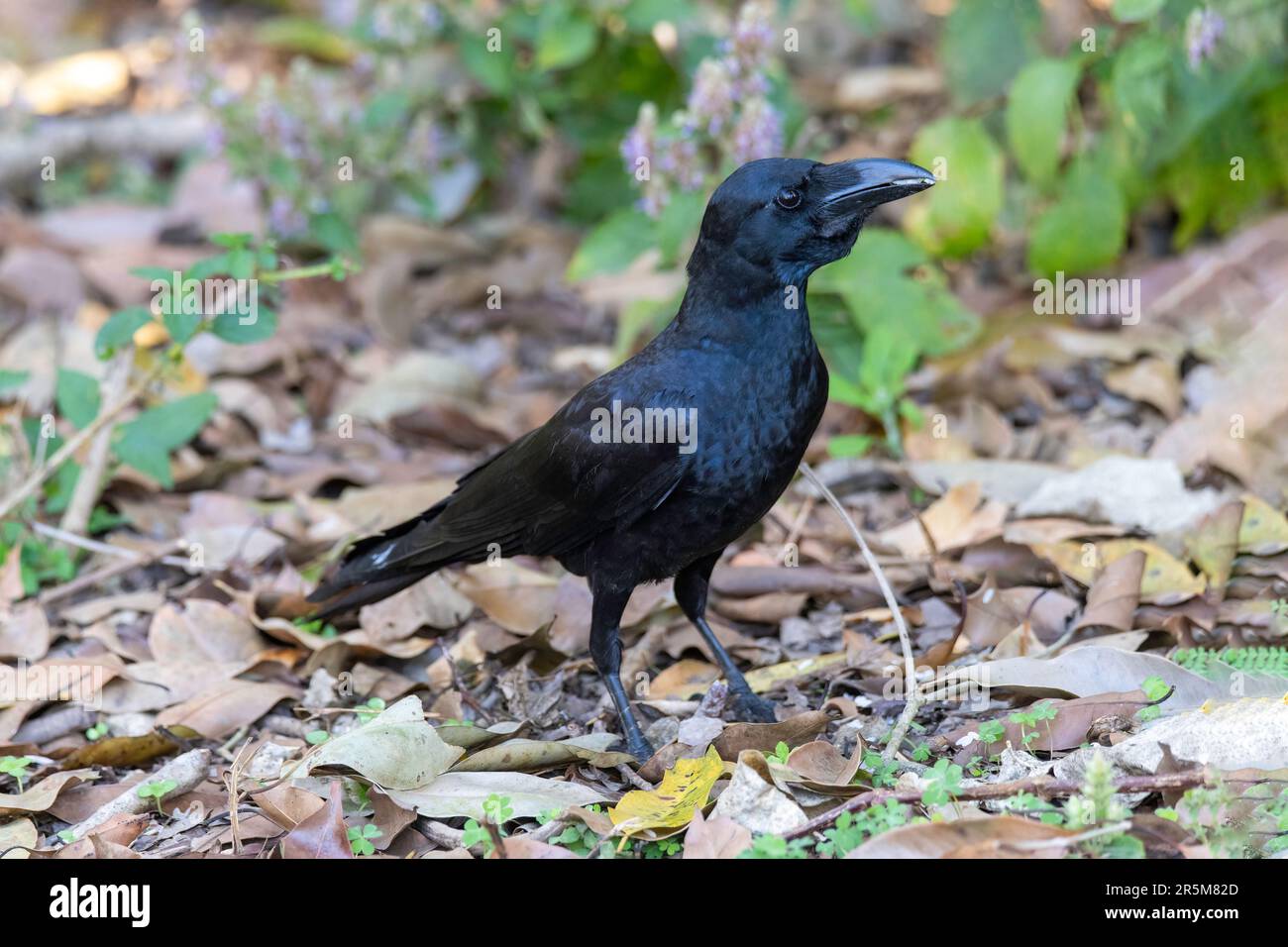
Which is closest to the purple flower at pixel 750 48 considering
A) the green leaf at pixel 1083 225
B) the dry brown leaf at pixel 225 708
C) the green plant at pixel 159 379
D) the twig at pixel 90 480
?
the green leaf at pixel 1083 225

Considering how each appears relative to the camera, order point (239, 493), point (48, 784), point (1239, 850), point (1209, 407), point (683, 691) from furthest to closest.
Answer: point (239, 493)
point (1209, 407)
point (683, 691)
point (48, 784)
point (1239, 850)

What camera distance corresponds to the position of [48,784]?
132 inches

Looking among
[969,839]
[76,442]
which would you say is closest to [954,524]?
[969,839]

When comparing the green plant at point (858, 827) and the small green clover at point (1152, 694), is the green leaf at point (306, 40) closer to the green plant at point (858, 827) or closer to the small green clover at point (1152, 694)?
the small green clover at point (1152, 694)

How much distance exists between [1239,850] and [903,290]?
Result: 2638 millimetres

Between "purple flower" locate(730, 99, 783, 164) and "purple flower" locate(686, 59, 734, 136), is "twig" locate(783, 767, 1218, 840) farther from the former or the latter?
"purple flower" locate(686, 59, 734, 136)

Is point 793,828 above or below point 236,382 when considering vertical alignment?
below

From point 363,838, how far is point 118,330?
175cm

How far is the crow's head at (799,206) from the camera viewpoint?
3.29m

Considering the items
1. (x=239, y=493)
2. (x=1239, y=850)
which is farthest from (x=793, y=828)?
(x=239, y=493)

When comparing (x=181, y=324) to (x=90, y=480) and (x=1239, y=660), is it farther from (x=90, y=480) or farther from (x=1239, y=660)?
(x=1239, y=660)

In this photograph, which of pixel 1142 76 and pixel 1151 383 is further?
pixel 1151 383

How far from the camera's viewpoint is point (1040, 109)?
4777 millimetres
